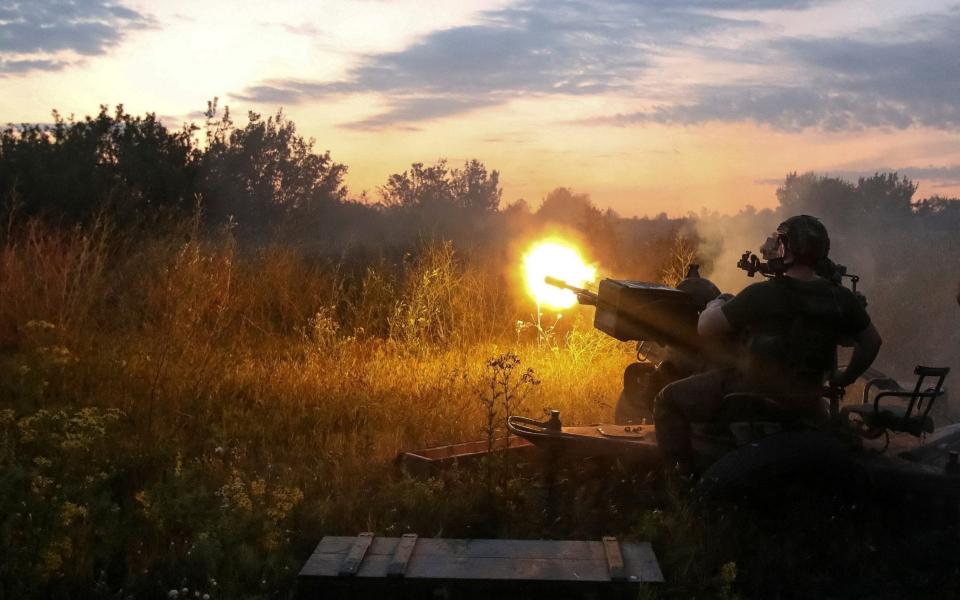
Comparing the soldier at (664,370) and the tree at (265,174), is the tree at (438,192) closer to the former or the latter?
the tree at (265,174)

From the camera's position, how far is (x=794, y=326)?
528 centimetres

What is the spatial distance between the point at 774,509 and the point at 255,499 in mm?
3122

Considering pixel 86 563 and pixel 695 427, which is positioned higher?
pixel 695 427

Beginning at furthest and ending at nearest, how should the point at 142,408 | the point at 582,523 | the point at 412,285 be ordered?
1. the point at 412,285
2. the point at 142,408
3. the point at 582,523

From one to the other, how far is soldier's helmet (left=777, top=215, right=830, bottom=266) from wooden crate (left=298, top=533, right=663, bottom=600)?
6.26 ft

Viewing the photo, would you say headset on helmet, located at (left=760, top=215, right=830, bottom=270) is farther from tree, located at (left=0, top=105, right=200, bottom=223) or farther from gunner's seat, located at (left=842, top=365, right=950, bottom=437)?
tree, located at (left=0, top=105, right=200, bottom=223)

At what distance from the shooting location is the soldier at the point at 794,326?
5285 millimetres

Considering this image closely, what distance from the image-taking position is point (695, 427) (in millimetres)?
6074

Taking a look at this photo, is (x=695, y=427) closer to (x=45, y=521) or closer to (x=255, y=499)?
(x=255, y=499)

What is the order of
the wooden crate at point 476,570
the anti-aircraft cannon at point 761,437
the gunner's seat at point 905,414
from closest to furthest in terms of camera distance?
1. the wooden crate at point 476,570
2. the anti-aircraft cannon at point 761,437
3. the gunner's seat at point 905,414

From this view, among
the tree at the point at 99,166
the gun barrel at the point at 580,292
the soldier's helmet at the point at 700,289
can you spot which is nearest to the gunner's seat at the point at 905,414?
the soldier's helmet at the point at 700,289

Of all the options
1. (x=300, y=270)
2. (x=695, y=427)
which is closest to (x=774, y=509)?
(x=695, y=427)

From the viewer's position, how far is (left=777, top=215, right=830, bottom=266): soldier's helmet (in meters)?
5.38

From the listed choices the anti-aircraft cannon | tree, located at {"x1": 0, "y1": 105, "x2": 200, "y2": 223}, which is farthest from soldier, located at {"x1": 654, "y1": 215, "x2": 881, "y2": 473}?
tree, located at {"x1": 0, "y1": 105, "x2": 200, "y2": 223}
